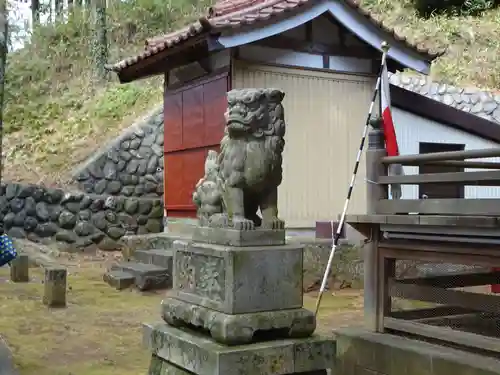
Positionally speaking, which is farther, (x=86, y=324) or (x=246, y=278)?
(x=86, y=324)

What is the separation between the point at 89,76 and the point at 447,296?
17297mm

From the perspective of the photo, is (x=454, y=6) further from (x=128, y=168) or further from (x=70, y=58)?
(x=70, y=58)

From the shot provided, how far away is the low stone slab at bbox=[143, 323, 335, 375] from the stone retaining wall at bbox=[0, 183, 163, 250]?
33.7 ft

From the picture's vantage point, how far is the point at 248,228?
14.6 ft

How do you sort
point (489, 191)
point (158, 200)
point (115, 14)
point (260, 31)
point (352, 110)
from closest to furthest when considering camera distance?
point (260, 31) < point (352, 110) < point (489, 191) < point (158, 200) < point (115, 14)

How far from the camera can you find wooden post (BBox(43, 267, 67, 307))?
8844mm

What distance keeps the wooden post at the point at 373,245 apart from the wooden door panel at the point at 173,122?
6818mm

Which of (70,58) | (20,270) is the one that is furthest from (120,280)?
(70,58)

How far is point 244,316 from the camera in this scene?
4285 millimetres

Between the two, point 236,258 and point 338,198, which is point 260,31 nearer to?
point 338,198

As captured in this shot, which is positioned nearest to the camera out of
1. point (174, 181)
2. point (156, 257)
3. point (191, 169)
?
point (156, 257)

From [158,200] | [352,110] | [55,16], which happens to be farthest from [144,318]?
[55,16]

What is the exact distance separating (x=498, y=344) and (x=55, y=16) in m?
23.8

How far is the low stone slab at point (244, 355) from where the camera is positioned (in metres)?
4.15
